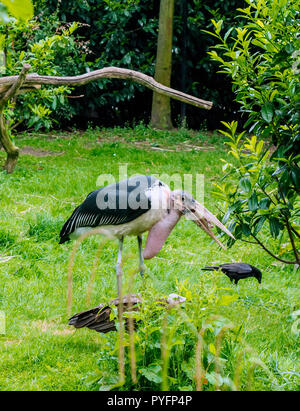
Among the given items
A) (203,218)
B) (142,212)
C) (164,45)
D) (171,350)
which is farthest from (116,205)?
(164,45)

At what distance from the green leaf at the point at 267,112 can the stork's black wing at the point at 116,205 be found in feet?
2.76

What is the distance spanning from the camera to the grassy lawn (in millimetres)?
3072

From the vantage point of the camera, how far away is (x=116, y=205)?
12.6 feet

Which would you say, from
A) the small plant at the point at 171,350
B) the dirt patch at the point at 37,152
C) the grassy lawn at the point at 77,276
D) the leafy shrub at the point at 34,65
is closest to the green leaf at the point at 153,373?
the small plant at the point at 171,350

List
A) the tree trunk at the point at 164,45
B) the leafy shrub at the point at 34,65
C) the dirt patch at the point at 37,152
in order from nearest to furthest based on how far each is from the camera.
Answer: the leafy shrub at the point at 34,65 < the dirt patch at the point at 37,152 < the tree trunk at the point at 164,45

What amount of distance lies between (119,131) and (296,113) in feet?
24.2

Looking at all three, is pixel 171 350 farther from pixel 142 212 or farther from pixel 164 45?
pixel 164 45

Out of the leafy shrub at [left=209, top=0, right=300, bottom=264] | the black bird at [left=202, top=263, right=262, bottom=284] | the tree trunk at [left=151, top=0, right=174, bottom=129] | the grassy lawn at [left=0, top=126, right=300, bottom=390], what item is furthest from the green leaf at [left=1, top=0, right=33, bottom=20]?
the tree trunk at [left=151, top=0, right=174, bottom=129]

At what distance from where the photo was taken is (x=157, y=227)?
357 centimetres

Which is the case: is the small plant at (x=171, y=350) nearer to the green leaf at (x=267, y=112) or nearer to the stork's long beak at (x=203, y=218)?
the stork's long beak at (x=203, y=218)

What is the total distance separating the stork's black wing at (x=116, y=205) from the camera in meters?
3.71

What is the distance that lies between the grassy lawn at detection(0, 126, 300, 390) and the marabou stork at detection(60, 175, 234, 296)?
202 mm

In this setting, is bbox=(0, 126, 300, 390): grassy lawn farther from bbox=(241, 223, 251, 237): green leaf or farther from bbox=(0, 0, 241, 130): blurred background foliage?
bbox=(0, 0, 241, 130): blurred background foliage
